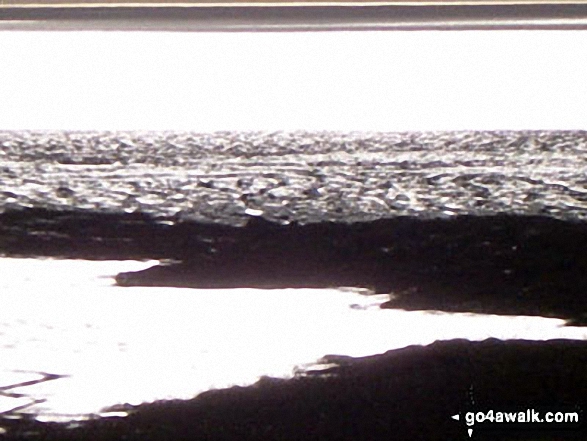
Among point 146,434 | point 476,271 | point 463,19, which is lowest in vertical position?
point 146,434

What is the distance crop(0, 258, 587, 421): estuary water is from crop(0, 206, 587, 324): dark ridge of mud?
0.02m

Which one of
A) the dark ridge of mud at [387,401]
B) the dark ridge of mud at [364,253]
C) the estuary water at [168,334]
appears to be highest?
Answer: the dark ridge of mud at [364,253]

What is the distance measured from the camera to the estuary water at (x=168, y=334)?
90 cm

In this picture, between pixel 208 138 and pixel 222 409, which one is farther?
pixel 208 138

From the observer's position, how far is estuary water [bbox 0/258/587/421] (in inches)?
35.5

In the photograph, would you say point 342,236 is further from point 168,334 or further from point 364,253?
point 168,334

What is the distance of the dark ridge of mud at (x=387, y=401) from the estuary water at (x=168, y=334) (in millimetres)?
11

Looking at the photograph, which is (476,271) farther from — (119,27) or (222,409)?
(119,27)

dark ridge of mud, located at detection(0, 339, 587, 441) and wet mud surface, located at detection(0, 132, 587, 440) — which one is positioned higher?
wet mud surface, located at detection(0, 132, 587, 440)

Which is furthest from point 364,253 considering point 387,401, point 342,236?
point 387,401

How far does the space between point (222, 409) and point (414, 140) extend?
0.33 meters

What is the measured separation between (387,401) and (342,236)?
17 cm

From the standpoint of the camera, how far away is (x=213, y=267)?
0.97 metres

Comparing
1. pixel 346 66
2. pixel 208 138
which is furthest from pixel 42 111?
pixel 346 66
